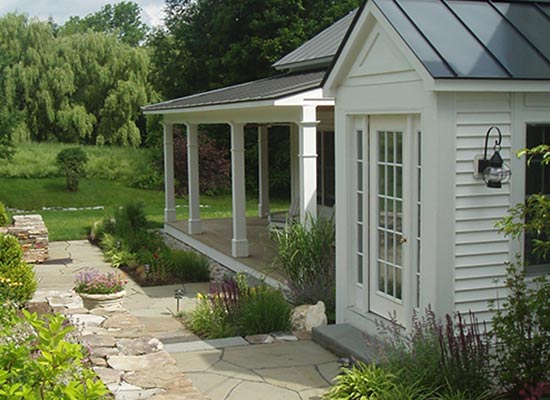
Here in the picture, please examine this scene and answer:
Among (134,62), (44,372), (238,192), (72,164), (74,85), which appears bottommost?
(44,372)

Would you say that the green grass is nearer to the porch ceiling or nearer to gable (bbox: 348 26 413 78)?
the porch ceiling

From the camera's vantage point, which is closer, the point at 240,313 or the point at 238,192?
the point at 240,313

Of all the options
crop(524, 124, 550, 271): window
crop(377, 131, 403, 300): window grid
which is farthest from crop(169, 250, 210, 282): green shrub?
crop(524, 124, 550, 271): window

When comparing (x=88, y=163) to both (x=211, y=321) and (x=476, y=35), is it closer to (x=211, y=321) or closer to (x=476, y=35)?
(x=211, y=321)

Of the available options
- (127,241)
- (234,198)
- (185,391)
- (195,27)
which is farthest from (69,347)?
(195,27)

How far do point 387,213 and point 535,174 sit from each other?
1414mm

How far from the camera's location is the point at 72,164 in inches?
990

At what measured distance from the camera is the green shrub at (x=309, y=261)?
29.9 feet

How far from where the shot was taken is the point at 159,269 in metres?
13.0

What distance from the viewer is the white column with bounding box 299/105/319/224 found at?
995 cm

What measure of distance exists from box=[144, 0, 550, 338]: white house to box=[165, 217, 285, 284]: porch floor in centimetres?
286

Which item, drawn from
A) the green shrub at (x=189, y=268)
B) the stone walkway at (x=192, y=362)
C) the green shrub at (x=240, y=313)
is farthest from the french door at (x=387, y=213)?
the green shrub at (x=189, y=268)

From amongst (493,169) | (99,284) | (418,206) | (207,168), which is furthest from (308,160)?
(207,168)

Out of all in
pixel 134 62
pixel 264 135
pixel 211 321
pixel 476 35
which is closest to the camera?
pixel 476 35
